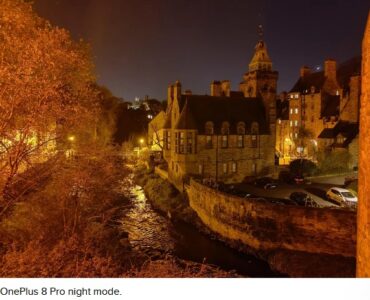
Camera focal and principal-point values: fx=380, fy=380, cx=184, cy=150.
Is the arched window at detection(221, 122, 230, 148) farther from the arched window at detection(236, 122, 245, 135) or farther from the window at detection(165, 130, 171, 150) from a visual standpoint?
the window at detection(165, 130, 171, 150)

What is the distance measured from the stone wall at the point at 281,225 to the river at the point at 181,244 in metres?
1.27

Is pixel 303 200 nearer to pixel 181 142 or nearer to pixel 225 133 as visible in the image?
pixel 181 142

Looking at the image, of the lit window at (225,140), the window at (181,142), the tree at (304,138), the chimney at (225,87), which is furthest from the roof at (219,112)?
the tree at (304,138)

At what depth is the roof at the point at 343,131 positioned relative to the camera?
4234cm

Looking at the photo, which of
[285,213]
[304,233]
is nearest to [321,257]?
[304,233]

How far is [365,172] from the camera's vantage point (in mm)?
7801

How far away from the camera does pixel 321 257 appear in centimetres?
2139

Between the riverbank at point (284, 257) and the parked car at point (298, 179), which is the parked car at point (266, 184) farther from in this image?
the riverbank at point (284, 257)

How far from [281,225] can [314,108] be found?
34.3 m

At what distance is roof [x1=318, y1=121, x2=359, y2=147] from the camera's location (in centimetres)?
4234

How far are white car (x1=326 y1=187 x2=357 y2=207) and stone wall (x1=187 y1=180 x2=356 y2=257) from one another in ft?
15.0

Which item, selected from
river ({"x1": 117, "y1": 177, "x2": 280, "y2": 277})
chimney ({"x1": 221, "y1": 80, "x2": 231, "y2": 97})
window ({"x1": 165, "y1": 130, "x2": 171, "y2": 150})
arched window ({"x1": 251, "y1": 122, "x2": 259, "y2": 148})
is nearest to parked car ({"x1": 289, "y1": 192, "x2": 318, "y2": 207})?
river ({"x1": 117, "y1": 177, "x2": 280, "y2": 277})

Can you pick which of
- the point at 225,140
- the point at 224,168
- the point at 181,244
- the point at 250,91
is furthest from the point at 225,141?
the point at 181,244
